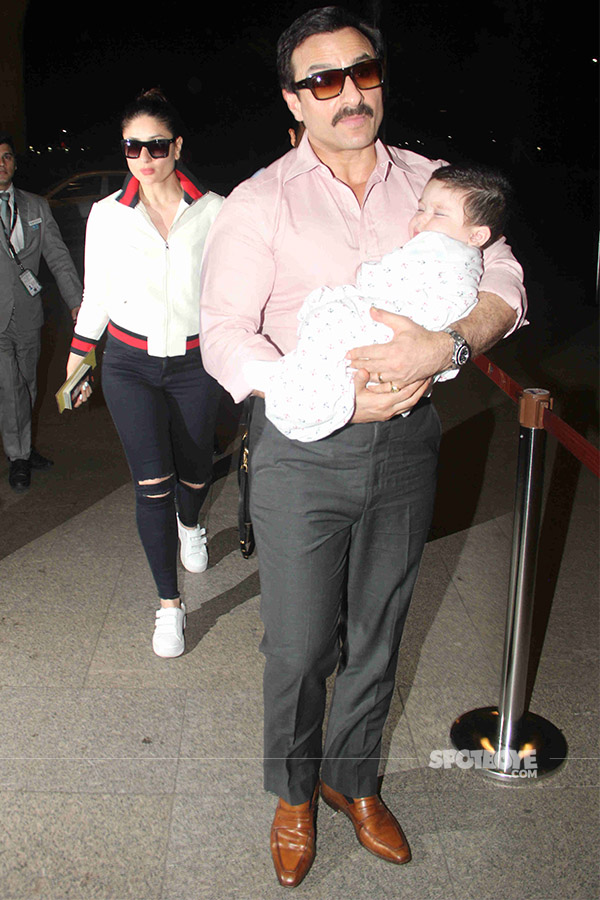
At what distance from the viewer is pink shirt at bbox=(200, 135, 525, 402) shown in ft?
6.55

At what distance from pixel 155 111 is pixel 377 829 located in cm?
269

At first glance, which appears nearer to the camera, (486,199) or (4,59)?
(486,199)

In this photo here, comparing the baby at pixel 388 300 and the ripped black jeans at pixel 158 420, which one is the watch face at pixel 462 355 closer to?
the baby at pixel 388 300

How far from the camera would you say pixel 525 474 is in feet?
8.67

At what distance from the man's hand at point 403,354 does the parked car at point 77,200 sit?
42.6ft

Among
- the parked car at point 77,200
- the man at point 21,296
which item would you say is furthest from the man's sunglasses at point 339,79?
the parked car at point 77,200

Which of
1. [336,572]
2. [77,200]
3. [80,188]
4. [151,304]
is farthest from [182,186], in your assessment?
[80,188]

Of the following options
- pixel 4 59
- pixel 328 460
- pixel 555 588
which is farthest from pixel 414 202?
pixel 4 59

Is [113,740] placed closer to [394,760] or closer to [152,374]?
[394,760]

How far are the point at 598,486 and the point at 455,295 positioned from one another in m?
3.83

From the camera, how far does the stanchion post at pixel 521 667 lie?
2.61m

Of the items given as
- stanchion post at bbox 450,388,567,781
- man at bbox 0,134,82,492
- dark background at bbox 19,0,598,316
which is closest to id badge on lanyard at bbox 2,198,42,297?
man at bbox 0,134,82,492

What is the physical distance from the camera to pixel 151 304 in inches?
129

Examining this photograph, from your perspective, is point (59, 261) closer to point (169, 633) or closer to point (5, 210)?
point (5, 210)
